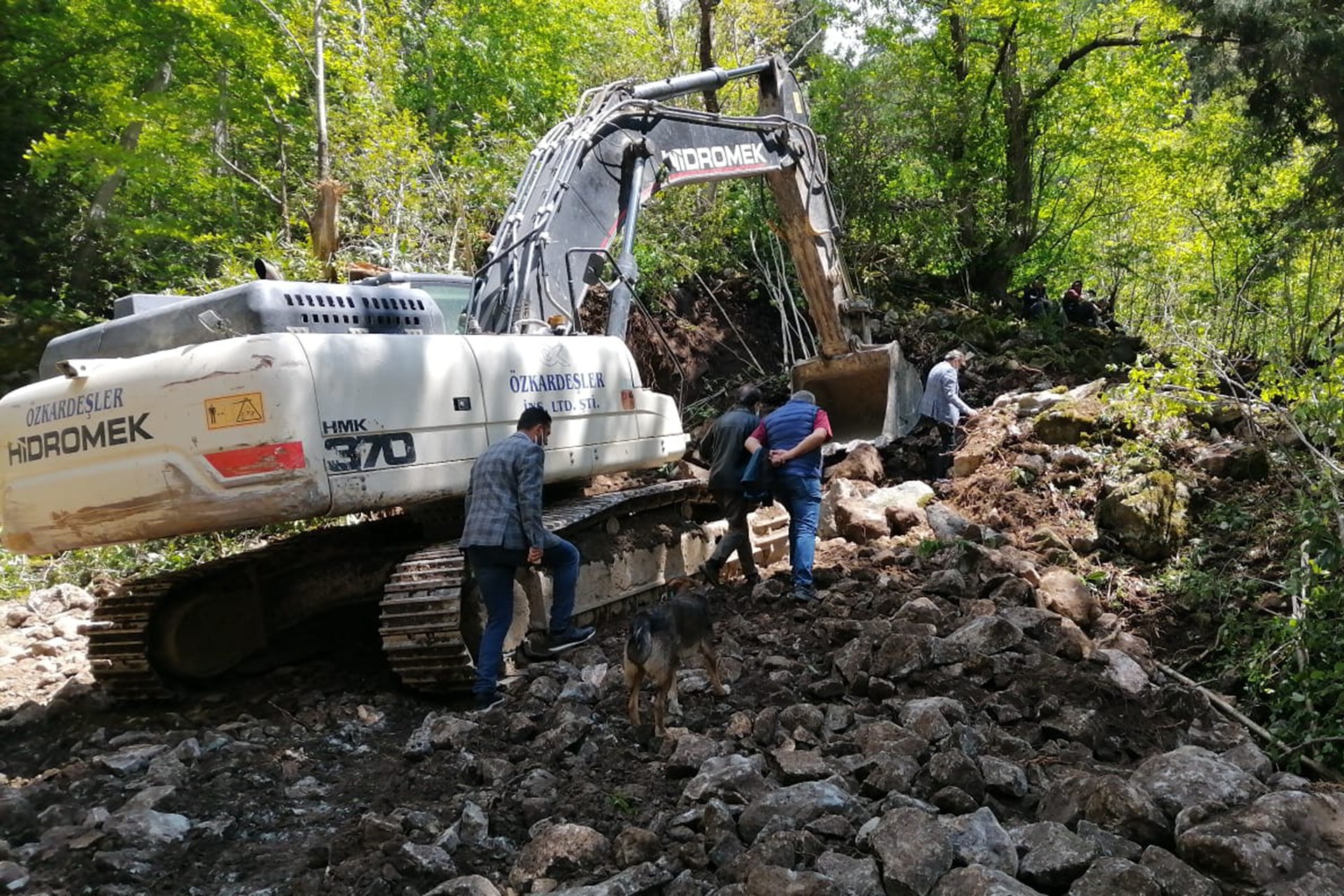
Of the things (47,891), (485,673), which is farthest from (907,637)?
(47,891)

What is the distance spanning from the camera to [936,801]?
313 cm

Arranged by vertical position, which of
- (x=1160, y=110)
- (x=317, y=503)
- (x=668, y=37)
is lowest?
(x=317, y=503)

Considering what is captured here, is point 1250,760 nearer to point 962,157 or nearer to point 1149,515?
point 1149,515

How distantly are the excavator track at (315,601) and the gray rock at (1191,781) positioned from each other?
3.00 m

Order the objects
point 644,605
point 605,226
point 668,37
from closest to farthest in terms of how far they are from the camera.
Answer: point 644,605, point 605,226, point 668,37

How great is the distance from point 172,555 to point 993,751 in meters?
6.93

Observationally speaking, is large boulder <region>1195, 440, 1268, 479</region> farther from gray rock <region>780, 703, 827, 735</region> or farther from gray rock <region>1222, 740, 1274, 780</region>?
gray rock <region>780, 703, 827, 735</region>

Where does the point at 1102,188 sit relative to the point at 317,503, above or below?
above

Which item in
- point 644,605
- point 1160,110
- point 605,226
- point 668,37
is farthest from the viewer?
point 668,37

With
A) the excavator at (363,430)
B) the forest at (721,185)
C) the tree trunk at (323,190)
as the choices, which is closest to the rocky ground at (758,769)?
the excavator at (363,430)

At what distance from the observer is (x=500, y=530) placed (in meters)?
4.65

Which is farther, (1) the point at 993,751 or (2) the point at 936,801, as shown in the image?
(1) the point at 993,751

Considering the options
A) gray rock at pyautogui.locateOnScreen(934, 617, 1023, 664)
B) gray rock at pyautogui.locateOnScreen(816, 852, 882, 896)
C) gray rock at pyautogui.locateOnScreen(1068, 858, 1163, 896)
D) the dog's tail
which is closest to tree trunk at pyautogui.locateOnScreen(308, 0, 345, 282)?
the dog's tail

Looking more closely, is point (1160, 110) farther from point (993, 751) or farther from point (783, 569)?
point (993, 751)
